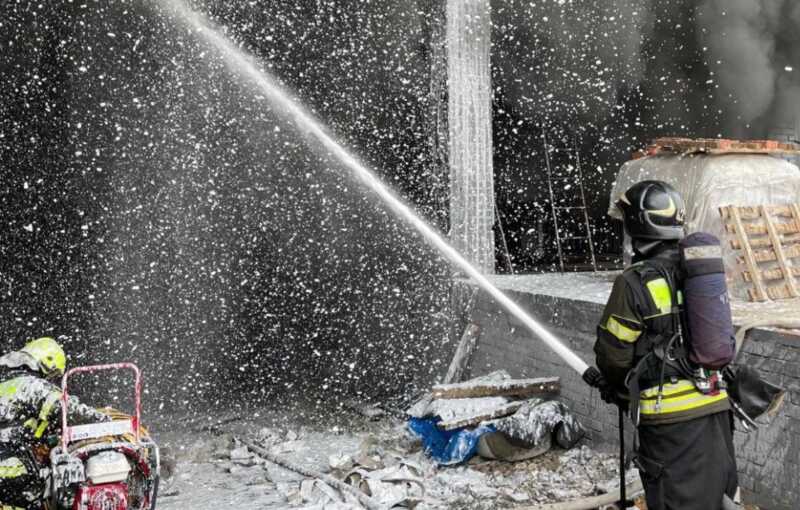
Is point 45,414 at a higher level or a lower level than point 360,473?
higher

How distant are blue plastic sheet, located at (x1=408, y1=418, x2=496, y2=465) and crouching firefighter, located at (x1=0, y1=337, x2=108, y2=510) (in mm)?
2849

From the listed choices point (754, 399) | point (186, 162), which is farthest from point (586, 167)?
point (754, 399)

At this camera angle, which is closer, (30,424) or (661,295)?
(661,295)

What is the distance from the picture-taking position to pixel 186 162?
10.8 metres

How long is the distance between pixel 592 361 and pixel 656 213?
311 centimetres

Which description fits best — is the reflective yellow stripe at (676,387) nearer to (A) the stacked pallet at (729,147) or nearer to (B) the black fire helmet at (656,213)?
(B) the black fire helmet at (656,213)

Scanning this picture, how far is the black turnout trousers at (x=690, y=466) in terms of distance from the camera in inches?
110

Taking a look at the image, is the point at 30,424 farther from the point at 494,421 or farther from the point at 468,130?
the point at 468,130

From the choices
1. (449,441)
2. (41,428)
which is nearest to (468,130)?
(449,441)

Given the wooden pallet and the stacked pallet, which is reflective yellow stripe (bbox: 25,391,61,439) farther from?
the stacked pallet

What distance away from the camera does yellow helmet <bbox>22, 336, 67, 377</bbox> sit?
12.9 feet

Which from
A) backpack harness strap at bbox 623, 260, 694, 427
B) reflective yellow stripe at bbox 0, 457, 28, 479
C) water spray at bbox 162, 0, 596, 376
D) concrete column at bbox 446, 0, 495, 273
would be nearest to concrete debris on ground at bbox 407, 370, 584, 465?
concrete column at bbox 446, 0, 495, 273

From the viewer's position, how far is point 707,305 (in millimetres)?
2729

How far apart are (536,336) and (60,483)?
4.41m
